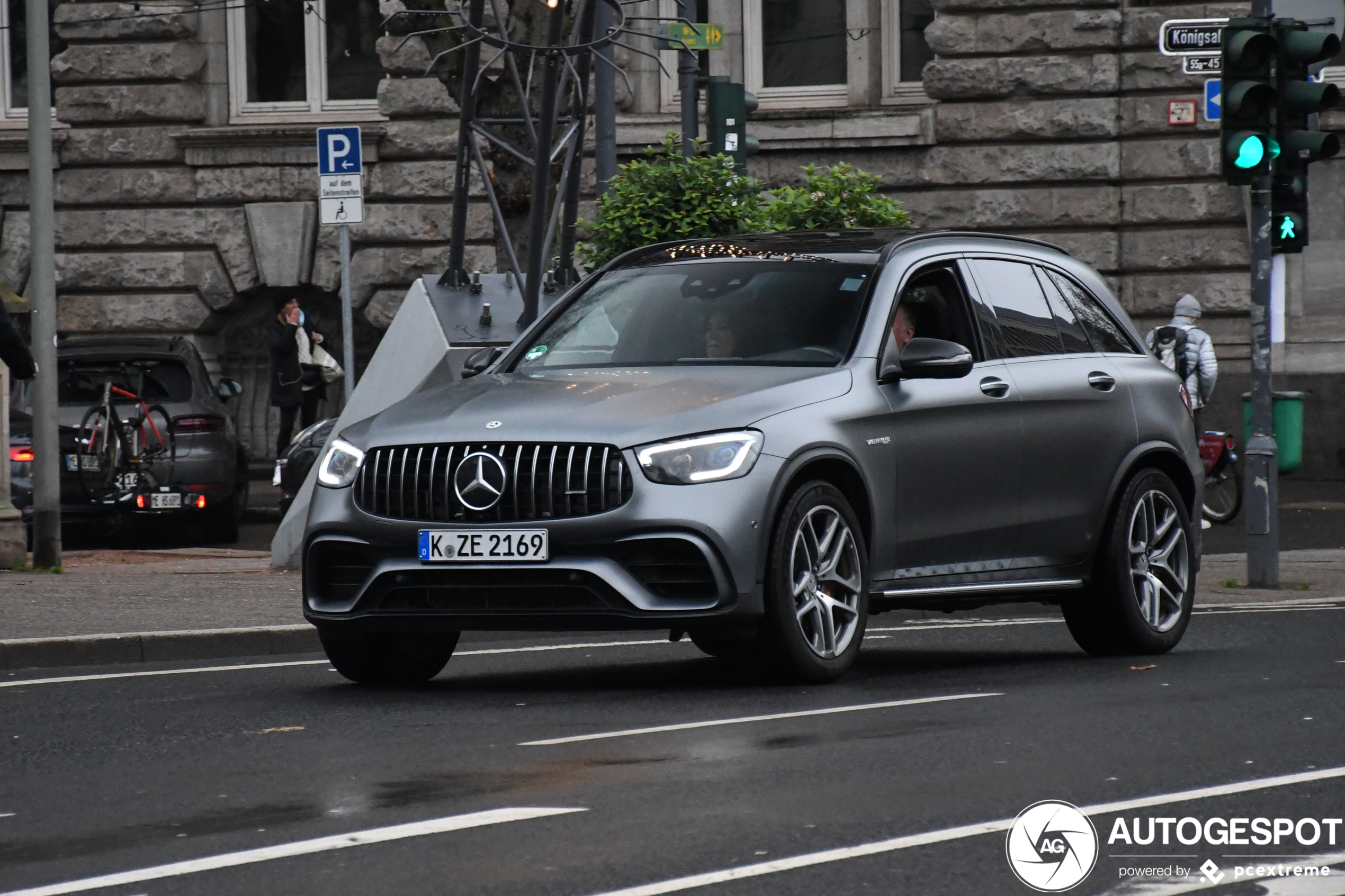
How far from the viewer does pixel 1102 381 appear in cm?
957

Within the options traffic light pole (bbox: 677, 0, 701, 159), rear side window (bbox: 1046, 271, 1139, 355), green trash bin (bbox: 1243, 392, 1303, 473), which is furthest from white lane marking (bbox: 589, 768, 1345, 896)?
traffic light pole (bbox: 677, 0, 701, 159)

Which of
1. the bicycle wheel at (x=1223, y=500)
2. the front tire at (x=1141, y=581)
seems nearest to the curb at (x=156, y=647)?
the front tire at (x=1141, y=581)

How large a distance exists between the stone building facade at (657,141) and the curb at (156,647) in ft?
41.4

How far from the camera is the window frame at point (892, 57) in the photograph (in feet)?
81.2

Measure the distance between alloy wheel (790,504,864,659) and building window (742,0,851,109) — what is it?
17.4m

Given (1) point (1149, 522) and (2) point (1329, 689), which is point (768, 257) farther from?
(2) point (1329, 689)

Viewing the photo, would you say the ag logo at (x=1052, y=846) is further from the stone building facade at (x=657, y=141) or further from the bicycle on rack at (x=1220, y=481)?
the stone building facade at (x=657, y=141)

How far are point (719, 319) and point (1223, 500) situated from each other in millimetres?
11174

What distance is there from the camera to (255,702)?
799 centimetres

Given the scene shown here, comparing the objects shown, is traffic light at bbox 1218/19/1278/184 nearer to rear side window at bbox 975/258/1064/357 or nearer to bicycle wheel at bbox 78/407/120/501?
rear side window at bbox 975/258/1064/357

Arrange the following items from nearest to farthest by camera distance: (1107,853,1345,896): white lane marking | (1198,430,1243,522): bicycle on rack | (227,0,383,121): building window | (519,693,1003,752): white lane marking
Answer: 1. (1107,853,1345,896): white lane marking
2. (519,693,1003,752): white lane marking
3. (1198,430,1243,522): bicycle on rack
4. (227,0,383,121): building window

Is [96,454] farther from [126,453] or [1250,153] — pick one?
[1250,153]

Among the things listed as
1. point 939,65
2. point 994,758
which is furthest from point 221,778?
point 939,65
